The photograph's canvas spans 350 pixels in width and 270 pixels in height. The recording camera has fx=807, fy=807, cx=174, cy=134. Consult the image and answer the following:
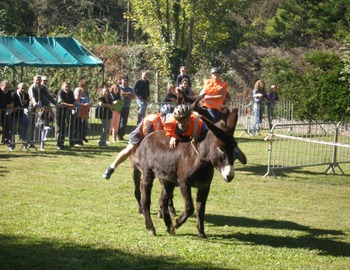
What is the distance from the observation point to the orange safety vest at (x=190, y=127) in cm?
1100

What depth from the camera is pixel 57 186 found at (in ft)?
51.3

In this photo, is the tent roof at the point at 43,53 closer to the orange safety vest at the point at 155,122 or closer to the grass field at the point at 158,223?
the grass field at the point at 158,223

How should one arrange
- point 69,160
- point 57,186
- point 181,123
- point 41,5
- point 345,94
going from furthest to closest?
point 41,5
point 345,94
point 69,160
point 57,186
point 181,123

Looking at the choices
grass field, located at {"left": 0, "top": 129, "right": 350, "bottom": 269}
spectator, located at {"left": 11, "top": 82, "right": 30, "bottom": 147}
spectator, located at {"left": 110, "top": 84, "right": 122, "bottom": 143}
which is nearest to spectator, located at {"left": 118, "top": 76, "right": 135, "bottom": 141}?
→ spectator, located at {"left": 110, "top": 84, "right": 122, "bottom": 143}

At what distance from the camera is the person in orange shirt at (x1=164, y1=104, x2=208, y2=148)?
10.8 meters

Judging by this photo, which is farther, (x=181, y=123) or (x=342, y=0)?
(x=342, y=0)

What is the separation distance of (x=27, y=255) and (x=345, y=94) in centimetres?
2358

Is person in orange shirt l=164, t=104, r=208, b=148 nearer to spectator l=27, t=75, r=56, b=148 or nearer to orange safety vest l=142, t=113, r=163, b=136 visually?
orange safety vest l=142, t=113, r=163, b=136

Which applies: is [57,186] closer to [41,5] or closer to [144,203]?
[144,203]

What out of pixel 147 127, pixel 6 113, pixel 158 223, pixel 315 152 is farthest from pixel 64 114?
pixel 158 223

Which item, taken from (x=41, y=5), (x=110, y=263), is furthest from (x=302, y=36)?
(x=110, y=263)

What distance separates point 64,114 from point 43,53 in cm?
565

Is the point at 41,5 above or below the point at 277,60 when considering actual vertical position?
above

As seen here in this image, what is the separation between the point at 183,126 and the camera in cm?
1109
